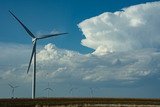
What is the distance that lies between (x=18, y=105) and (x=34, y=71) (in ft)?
57.6

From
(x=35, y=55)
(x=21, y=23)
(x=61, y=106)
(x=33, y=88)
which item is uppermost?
(x=21, y=23)

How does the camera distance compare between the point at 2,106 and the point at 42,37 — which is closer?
the point at 2,106

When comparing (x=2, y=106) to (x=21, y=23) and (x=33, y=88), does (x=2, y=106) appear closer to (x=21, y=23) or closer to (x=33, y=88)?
(x=33, y=88)

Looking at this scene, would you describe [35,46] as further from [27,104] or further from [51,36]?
[27,104]

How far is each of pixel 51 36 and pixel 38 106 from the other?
36.2m

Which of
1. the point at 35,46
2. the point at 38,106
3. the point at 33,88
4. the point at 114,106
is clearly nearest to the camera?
the point at 38,106

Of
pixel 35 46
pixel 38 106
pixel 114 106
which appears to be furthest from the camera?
A: pixel 35 46

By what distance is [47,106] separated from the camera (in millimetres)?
92125

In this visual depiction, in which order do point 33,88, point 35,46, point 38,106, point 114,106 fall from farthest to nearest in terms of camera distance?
point 35,46
point 33,88
point 114,106
point 38,106

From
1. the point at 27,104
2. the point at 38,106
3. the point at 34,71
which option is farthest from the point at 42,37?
the point at 38,106

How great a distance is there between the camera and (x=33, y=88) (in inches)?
4473

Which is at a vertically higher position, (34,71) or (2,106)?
(34,71)

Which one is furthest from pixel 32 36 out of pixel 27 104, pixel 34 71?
pixel 27 104

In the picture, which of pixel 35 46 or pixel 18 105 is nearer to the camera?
pixel 18 105
